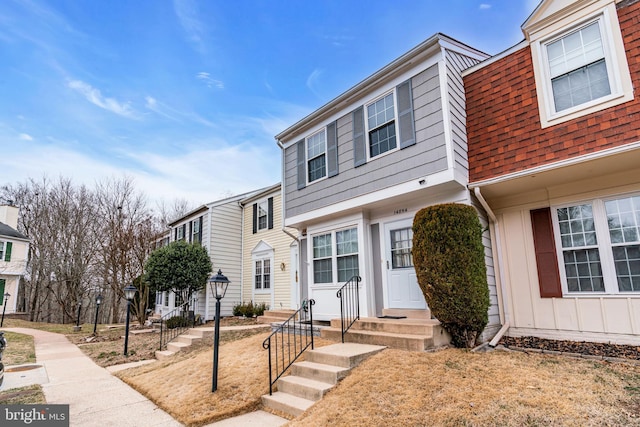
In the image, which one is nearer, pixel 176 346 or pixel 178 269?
pixel 176 346

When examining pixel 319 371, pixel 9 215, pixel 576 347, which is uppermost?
pixel 9 215

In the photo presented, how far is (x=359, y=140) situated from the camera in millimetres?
7848

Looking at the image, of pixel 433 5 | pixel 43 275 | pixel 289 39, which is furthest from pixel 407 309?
pixel 43 275

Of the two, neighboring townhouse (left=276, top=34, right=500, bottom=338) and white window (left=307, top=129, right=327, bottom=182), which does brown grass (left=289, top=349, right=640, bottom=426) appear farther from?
white window (left=307, top=129, right=327, bottom=182)

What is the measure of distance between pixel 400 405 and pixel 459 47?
674 cm

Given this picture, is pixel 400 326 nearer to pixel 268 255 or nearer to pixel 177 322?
pixel 268 255

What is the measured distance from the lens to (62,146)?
610 inches

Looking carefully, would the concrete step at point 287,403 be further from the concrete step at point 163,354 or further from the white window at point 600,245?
the white window at point 600,245

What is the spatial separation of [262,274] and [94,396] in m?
→ 8.54

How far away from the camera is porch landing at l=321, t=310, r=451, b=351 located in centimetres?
529

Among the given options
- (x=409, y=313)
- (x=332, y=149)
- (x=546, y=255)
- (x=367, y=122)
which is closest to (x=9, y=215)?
(x=332, y=149)

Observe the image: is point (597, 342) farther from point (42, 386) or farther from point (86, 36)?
point (86, 36)

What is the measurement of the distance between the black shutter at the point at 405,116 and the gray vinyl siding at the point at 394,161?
0.28 feet

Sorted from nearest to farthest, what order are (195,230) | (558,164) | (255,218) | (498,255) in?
(558,164) → (498,255) → (255,218) → (195,230)
